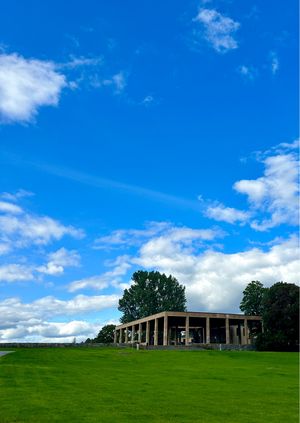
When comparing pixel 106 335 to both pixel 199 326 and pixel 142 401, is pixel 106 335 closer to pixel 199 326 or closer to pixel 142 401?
pixel 199 326

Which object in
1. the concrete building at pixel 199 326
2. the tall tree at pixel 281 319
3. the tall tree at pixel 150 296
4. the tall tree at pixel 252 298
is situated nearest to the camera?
the tall tree at pixel 281 319

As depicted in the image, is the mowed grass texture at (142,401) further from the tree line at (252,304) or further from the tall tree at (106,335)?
the tall tree at (106,335)

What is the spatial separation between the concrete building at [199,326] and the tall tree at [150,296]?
6747 mm

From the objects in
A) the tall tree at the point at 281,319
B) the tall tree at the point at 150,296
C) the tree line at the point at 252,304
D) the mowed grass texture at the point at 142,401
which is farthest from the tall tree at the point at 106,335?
the mowed grass texture at the point at 142,401

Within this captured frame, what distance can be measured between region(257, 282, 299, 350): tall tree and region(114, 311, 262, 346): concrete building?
41.1ft

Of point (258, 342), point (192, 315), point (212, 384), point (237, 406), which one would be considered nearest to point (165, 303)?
point (192, 315)

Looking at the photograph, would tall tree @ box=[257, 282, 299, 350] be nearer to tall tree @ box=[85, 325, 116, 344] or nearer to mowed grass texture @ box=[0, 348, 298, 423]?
A: mowed grass texture @ box=[0, 348, 298, 423]

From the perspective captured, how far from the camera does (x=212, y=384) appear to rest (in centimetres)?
2133

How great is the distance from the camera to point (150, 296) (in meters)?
118

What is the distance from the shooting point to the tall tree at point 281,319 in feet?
222

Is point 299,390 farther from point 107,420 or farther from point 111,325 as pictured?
point 111,325

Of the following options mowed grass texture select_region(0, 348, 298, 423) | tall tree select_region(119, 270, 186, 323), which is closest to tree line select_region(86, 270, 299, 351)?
tall tree select_region(119, 270, 186, 323)

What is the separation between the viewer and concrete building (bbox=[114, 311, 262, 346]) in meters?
80.7

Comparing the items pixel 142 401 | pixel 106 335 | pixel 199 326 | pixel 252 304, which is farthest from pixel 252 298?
pixel 142 401
